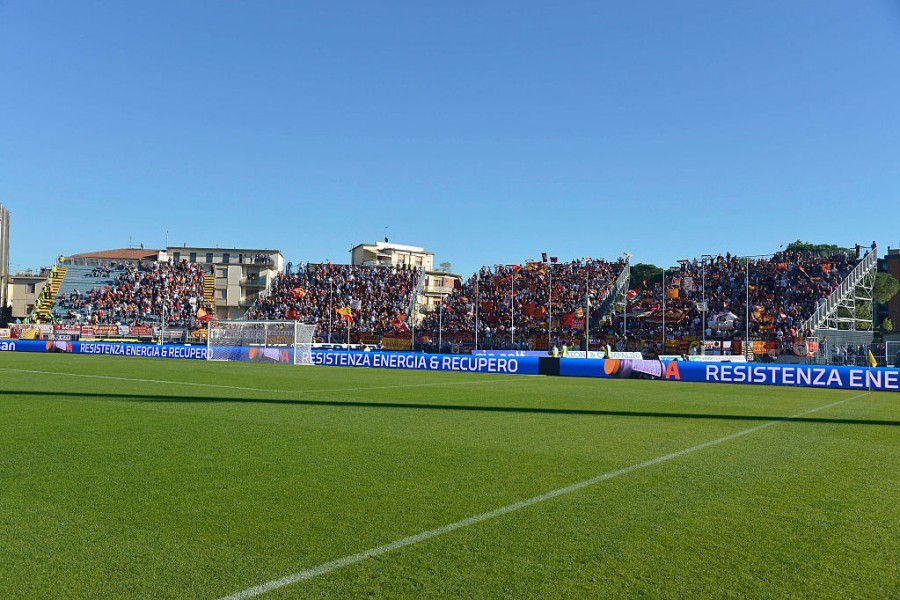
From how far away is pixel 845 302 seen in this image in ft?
156

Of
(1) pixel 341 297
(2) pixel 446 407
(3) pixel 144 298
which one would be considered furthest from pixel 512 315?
(2) pixel 446 407

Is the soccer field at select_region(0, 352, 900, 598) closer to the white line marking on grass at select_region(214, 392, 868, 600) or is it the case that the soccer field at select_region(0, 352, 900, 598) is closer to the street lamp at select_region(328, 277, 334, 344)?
the white line marking on grass at select_region(214, 392, 868, 600)

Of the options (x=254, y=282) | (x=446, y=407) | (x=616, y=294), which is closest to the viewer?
(x=446, y=407)

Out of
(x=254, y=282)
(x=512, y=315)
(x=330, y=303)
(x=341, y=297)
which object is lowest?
(x=512, y=315)

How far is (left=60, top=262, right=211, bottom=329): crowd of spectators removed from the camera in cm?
6525

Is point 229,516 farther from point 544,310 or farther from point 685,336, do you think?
point 544,310

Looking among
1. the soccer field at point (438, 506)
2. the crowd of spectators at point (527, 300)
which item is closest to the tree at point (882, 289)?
the crowd of spectators at point (527, 300)

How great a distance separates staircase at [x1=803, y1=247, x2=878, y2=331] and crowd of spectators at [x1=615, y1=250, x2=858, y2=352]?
19.4 inches

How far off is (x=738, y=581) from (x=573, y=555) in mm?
1080

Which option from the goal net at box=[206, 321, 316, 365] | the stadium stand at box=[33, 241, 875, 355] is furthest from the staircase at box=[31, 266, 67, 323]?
the goal net at box=[206, 321, 316, 365]

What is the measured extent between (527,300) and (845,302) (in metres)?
24.0

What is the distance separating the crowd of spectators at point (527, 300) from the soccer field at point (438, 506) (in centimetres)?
4099

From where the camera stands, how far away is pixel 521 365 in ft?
105

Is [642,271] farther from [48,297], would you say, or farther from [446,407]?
[446,407]
